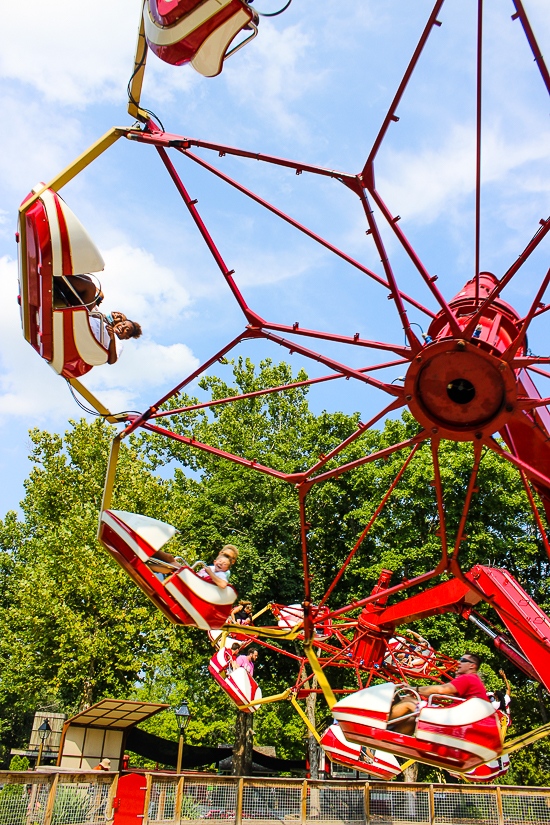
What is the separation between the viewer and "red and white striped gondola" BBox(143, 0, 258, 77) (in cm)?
518

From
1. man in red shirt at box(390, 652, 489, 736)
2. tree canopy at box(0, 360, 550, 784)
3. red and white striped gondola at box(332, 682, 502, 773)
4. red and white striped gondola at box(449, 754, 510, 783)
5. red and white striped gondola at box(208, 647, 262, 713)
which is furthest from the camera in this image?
tree canopy at box(0, 360, 550, 784)

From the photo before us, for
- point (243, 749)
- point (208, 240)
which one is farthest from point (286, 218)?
point (243, 749)

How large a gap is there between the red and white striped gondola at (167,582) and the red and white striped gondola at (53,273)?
1968 millimetres

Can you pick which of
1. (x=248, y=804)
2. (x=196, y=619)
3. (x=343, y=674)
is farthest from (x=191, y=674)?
(x=196, y=619)

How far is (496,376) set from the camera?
6309 millimetres

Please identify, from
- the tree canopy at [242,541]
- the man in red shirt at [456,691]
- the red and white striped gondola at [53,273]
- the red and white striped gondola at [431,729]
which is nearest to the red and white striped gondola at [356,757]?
the man in red shirt at [456,691]

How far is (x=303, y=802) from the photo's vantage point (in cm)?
1327

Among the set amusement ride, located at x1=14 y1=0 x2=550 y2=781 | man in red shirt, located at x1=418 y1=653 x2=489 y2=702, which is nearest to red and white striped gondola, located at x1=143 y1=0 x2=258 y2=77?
amusement ride, located at x1=14 y1=0 x2=550 y2=781

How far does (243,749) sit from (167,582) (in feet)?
65.7

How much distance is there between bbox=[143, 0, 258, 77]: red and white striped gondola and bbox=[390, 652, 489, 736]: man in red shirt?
6.17 metres

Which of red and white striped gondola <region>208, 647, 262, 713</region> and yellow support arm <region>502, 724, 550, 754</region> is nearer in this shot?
yellow support arm <region>502, 724, 550, 754</region>

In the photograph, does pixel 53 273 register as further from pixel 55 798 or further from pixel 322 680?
pixel 55 798

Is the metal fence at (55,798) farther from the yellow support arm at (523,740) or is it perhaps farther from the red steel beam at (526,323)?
the red steel beam at (526,323)

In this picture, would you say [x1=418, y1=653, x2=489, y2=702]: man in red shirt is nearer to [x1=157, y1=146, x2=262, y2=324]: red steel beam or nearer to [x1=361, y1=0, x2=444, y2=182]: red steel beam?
[x1=157, y1=146, x2=262, y2=324]: red steel beam
